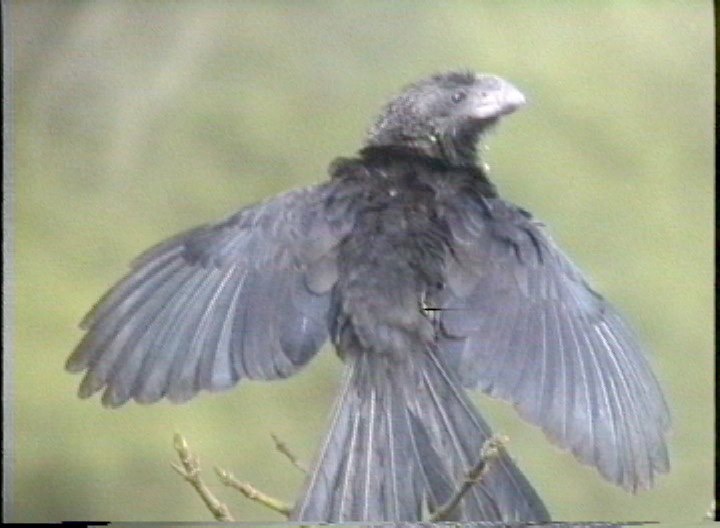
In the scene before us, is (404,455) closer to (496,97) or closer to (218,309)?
(218,309)

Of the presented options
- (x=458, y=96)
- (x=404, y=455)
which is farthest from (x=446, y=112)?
(x=404, y=455)

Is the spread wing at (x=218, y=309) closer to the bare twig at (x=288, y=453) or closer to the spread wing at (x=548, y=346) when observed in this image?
the bare twig at (x=288, y=453)

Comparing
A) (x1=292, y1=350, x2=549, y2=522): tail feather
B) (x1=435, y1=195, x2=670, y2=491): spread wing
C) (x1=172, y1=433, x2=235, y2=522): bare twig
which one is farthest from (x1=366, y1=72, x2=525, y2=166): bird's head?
(x1=172, y1=433, x2=235, y2=522): bare twig

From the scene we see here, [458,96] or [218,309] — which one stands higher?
[458,96]

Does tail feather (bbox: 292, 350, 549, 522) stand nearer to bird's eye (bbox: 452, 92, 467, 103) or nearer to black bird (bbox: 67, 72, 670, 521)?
black bird (bbox: 67, 72, 670, 521)

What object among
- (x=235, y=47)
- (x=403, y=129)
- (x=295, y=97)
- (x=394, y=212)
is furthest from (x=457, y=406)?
(x=235, y=47)
